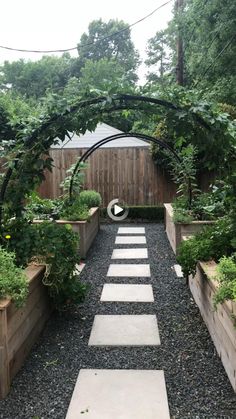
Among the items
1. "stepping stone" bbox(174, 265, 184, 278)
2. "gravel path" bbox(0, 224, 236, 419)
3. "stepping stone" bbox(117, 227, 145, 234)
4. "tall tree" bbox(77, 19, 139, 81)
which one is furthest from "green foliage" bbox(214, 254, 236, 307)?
"tall tree" bbox(77, 19, 139, 81)

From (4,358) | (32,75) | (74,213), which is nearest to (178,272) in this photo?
(74,213)

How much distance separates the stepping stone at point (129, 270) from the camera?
172 inches

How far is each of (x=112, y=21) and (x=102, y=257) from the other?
28589 mm

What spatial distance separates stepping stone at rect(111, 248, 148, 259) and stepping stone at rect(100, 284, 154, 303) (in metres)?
1.28

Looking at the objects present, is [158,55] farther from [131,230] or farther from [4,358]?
[4,358]

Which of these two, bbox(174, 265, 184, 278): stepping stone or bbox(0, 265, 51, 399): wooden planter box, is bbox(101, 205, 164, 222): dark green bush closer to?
bbox(174, 265, 184, 278): stepping stone

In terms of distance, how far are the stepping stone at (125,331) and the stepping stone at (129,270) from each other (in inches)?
48.7

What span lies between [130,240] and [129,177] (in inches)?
113

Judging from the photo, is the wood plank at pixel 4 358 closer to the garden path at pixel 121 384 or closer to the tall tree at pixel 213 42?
the garden path at pixel 121 384

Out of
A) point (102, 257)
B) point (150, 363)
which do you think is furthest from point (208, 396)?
point (102, 257)

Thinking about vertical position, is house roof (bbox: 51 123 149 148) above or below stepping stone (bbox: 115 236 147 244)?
above

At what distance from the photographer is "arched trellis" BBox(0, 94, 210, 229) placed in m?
2.74

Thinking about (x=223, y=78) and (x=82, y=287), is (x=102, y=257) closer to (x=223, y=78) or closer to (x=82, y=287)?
(x=82, y=287)

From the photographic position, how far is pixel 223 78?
8.81 meters
